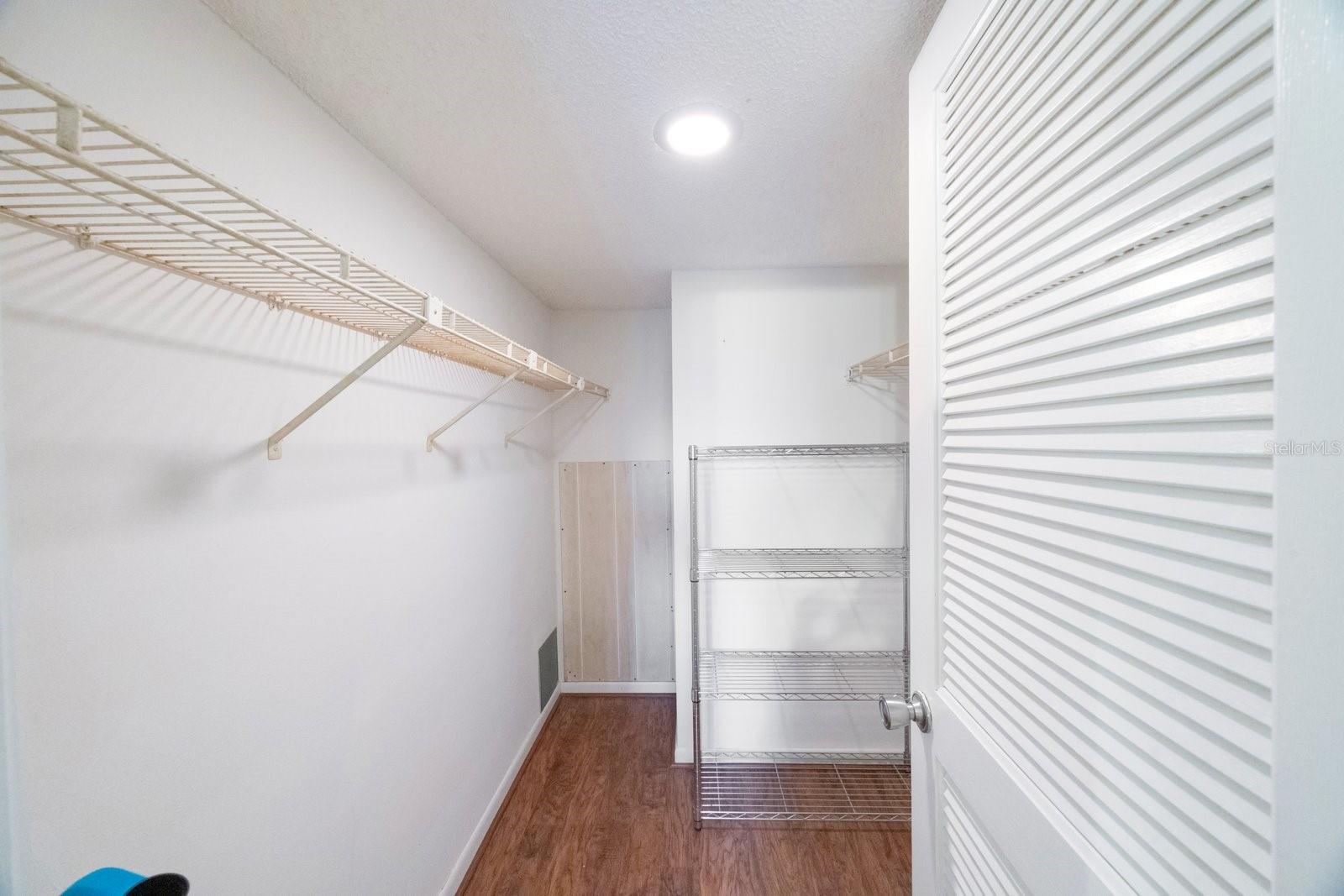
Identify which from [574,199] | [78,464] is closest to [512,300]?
[574,199]

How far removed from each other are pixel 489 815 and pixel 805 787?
132 centimetres

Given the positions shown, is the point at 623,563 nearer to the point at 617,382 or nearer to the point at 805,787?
the point at 617,382

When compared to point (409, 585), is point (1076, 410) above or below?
above

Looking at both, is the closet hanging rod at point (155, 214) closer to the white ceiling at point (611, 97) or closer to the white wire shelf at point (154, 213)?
the white wire shelf at point (154, 213)

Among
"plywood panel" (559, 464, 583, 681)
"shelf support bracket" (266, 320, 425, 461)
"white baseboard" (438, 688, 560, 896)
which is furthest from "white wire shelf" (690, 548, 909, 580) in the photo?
"shelf support bracket" (266, 320, 425, 461)

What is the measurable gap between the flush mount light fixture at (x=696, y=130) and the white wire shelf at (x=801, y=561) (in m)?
1.57

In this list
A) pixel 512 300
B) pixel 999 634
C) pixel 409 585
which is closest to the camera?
pixel 999 634

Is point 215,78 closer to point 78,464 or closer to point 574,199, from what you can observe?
point 78,464

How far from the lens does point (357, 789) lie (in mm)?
1110

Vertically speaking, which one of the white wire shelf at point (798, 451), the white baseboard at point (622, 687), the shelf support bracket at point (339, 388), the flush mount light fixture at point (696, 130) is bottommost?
the white baseboard at point (622, 687)

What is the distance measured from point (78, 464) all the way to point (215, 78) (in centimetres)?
68

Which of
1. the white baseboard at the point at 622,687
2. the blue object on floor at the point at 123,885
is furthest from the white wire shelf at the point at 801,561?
the blue object on floor at the point at 123,885

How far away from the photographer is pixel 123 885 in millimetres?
384

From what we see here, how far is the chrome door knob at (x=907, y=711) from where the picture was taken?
82 centimetres
